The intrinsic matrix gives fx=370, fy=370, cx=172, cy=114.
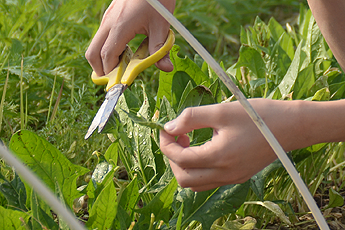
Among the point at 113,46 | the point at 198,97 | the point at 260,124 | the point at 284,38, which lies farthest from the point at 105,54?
the point at 284,38

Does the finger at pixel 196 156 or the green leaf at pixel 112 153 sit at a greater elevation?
the finger at pixel 196 156

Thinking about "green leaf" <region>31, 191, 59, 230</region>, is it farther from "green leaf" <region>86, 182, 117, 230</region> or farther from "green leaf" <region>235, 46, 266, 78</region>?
"green leaf" <region>235, 46, 266, 78</region>

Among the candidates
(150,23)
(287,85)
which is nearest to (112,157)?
(150,23)

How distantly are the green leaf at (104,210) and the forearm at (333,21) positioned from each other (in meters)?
0.61

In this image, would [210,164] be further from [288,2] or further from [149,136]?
[288,2]

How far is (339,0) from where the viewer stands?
0.84 metres

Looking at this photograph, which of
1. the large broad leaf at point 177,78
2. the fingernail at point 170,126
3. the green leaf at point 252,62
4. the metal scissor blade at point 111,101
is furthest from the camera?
the green leaf at point 252,62

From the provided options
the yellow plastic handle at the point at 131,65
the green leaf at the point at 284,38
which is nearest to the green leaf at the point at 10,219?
the yellow plastic handle at the point at 131,65

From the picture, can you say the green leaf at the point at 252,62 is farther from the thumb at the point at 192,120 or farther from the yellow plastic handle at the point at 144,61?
the thumb at the point at 192,120

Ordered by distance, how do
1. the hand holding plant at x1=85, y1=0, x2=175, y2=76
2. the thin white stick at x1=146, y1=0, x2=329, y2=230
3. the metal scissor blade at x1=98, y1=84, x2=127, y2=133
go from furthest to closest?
the hand holding plant at x1=85, y1=0, x2=175, y2=76
the metal scissor blade at x1=98, y1=84, x2=127, y2=133
the thin white stick at x1=146, y1=0, x2=329, y2=230

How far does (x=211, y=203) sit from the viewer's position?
870mm

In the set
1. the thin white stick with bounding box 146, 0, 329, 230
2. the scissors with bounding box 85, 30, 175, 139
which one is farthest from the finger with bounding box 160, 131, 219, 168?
the scissors with bounding box 85, 30, 175, 139

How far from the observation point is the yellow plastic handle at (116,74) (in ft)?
2.87

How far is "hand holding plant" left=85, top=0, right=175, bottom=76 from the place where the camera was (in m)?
0.86
